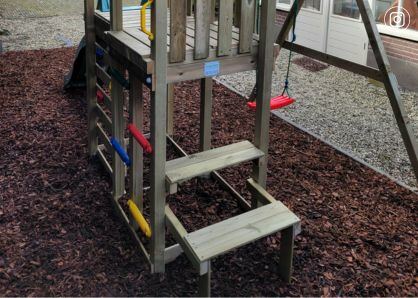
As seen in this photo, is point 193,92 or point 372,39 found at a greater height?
point 372,39

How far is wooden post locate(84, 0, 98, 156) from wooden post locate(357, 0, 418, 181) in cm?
223

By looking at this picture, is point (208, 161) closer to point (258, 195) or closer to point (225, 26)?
point (258, 195)

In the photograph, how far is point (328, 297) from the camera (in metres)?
2.97

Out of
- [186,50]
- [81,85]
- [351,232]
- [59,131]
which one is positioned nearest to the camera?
[186,50]

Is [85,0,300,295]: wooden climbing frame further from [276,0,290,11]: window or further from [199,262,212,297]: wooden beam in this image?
[276,0,290,11]: window

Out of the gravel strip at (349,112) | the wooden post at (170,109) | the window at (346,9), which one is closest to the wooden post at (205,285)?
the wooden post at (170,109)

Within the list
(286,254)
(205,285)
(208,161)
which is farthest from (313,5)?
(205,285)

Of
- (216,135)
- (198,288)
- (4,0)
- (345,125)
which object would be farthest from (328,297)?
(4,0)

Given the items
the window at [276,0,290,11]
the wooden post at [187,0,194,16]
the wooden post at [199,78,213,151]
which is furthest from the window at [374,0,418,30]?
the wooden post at [199,78,213,151]

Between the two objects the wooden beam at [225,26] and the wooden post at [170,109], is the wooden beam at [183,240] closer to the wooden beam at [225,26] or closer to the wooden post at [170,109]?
the wooden beam at [225,26]

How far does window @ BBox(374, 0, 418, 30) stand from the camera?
6.79m

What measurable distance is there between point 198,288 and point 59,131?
2.85m

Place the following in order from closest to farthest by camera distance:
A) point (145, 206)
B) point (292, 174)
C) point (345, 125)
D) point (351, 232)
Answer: point (351, 232)
point (145, 206)
point (292, 174)
point (345, 125)

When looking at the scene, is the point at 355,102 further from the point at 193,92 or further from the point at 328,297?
the point at 328,297
